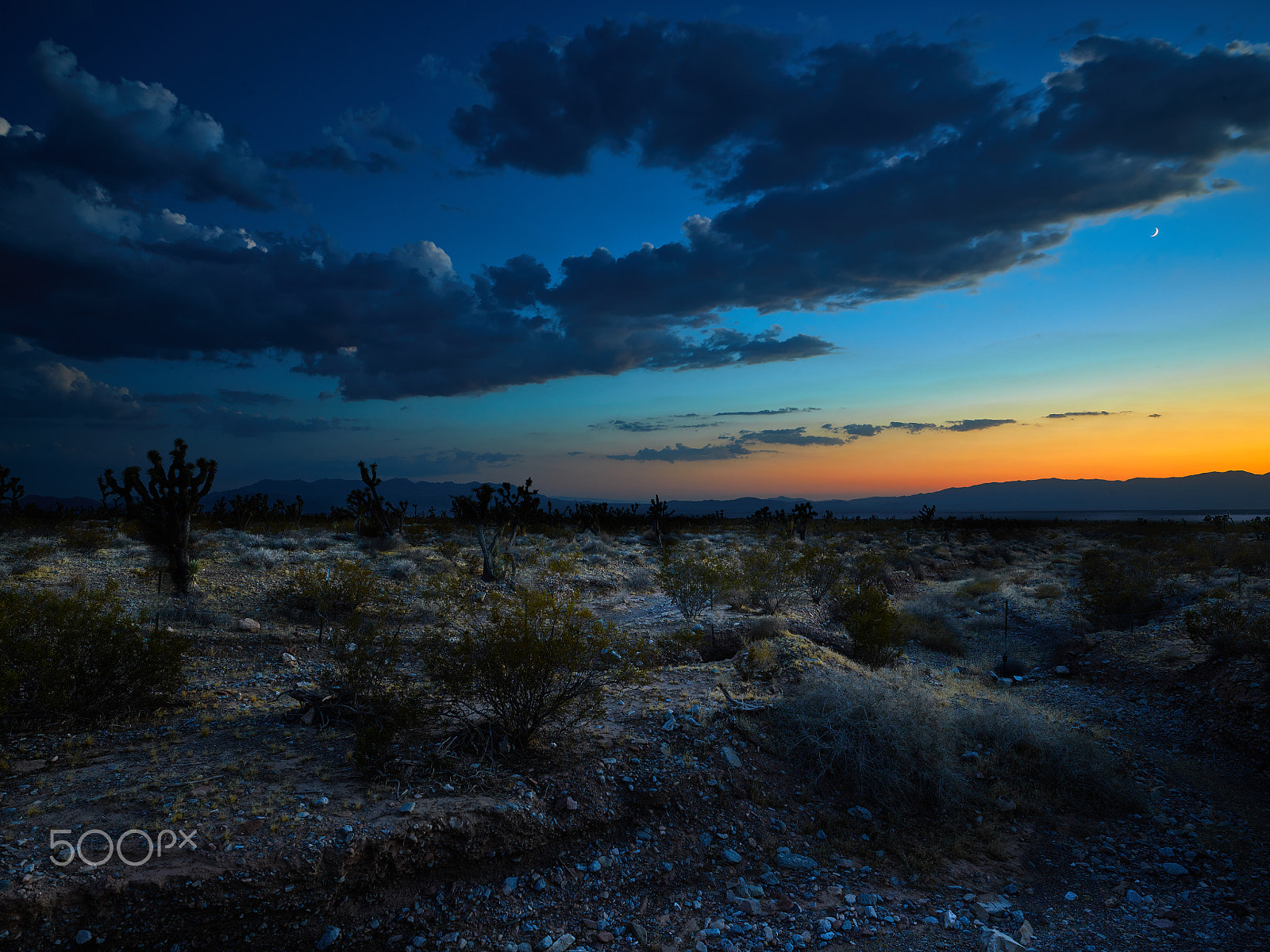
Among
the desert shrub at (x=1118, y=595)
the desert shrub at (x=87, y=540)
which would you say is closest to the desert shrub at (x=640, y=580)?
the desert shrub at (x=1118, y=595)

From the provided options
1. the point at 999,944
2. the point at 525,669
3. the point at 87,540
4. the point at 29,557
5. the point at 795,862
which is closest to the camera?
the point at 999,944

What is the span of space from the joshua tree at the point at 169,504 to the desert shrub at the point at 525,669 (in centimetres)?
1192

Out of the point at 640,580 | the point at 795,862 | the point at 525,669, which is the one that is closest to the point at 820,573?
the point at 640,580

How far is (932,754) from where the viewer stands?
305 inches

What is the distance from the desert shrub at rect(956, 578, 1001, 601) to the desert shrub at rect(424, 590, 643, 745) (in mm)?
18397

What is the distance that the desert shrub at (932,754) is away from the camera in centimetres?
746

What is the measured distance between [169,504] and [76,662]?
9806mm

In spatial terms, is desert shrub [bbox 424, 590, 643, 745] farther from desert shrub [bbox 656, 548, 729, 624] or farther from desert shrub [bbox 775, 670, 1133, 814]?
desert shrub [bbox 656, 548, 729, 624]

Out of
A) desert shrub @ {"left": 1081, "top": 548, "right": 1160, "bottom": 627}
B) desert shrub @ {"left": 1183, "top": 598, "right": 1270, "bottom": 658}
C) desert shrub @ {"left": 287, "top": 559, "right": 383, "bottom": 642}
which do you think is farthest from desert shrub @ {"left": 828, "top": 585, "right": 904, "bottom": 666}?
desert shrub @ {"left": 287, "top": 559, "right": 383, "bottom": 642}

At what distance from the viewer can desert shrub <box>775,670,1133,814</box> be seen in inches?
294

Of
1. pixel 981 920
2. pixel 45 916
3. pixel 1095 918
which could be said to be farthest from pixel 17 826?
pixel 1095 918

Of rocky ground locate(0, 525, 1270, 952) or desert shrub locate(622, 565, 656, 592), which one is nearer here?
rocky ground locate(0, 525, 1270, 952)

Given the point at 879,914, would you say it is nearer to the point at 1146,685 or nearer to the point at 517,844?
the point at 517,844

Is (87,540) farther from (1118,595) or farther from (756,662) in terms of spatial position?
(1118,595)
